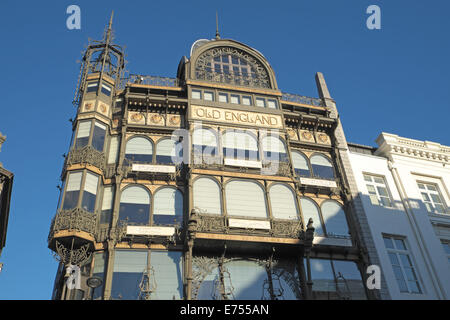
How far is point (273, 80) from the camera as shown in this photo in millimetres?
31219

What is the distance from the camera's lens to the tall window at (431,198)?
3055cm

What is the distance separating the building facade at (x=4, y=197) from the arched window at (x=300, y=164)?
17235 mm

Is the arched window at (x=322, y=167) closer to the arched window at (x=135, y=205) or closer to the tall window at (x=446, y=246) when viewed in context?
the tall window at (x=446, y=246)

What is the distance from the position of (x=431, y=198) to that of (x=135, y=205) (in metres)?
19.6

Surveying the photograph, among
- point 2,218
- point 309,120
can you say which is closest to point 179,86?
A: point 309,120

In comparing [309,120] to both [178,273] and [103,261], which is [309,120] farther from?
[103,261]

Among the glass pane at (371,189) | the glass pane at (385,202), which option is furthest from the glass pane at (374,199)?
the glass pane at (385,202)

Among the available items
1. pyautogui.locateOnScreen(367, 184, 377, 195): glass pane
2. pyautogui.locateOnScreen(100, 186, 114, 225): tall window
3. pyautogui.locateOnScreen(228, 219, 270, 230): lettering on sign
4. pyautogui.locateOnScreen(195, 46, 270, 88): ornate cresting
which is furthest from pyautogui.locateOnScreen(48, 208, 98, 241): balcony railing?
pyautogui.locateOnScreen(367, 184, 377, 195): glass pane

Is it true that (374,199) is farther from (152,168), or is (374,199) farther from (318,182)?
(152,168)

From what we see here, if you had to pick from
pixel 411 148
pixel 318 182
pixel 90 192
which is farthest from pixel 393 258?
pixel 90 192

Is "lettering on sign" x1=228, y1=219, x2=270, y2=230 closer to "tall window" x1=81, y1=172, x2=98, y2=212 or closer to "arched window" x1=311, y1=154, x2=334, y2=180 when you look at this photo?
"arched window" x1=311, y1=154, x2=334, y2=180

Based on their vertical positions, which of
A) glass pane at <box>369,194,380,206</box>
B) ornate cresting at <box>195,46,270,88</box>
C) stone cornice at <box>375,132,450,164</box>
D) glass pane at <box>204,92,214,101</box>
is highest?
ornate cresting at <box>195,46,270,88</box>

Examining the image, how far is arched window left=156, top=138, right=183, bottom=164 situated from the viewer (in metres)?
26.5

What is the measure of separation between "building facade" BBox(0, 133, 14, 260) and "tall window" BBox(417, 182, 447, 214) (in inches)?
1027
